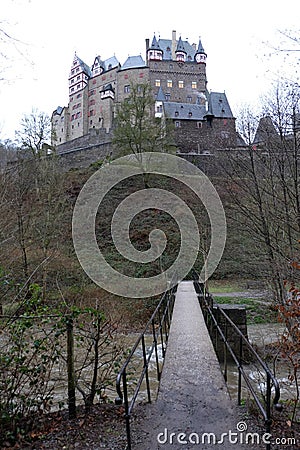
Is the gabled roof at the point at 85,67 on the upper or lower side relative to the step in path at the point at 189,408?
upper

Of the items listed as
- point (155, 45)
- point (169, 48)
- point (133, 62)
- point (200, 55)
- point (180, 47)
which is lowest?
point (133, 62)

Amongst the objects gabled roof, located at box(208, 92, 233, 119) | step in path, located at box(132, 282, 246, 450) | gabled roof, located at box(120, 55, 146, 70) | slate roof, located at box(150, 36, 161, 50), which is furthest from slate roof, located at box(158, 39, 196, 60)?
step in path, located at box(132, 282, 246, 450)

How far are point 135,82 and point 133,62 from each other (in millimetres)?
4466

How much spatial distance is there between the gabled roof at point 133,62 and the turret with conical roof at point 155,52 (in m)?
1.31

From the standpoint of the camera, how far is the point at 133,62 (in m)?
57.9

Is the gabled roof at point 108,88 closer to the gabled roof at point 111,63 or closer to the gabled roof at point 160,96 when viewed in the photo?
the gabled roof at point 111,63

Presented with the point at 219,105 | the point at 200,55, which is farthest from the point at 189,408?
the point at 200,55

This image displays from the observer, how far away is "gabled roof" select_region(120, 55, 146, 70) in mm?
57344

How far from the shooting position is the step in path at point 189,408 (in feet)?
11.4

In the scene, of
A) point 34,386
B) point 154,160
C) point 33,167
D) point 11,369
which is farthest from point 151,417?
point 154,160

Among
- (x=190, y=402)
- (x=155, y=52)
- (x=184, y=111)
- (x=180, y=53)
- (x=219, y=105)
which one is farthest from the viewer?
(x=180, y=53)

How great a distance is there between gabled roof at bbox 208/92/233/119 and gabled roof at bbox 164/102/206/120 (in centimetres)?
137

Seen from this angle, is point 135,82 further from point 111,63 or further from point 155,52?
point 111,63

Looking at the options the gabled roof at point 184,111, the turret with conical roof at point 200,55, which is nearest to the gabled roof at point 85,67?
the turret with conical roof at point 200,55
